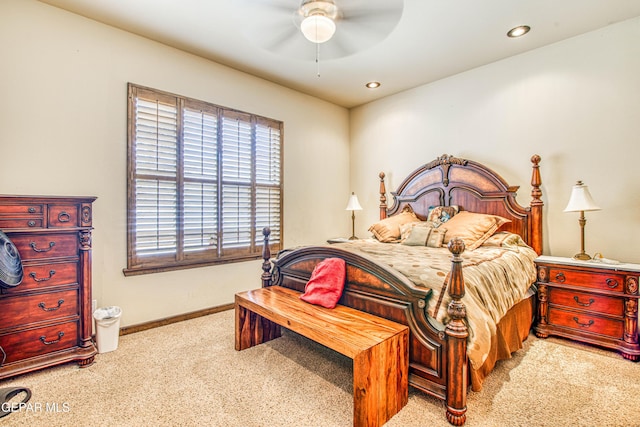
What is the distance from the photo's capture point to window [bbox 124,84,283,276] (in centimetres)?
304

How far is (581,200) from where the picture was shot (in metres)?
2.72

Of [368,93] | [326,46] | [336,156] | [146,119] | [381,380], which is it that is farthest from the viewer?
[336,156]

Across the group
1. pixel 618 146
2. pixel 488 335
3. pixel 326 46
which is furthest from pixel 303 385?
pixel 618 146

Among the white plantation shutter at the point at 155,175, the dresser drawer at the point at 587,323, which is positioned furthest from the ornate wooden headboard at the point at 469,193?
the white plantation shutter at the point at 155,175

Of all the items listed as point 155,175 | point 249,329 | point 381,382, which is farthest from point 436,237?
point 155,175

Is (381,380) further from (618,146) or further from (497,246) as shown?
(618,146)

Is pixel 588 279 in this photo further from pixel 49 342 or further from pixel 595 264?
pixel 49 342

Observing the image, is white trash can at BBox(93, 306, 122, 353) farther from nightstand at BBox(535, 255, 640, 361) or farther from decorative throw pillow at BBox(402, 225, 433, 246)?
nightstand at BBox(535, 255, 640, 361)

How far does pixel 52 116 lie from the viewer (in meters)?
2.61

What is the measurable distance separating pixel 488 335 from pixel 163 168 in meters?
3.21

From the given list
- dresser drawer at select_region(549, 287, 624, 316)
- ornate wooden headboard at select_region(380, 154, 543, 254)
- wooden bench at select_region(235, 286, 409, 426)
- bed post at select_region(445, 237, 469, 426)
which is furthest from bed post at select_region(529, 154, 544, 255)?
wooden bench at select_region(235, 286, 409, 426)

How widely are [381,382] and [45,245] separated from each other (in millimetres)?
2526

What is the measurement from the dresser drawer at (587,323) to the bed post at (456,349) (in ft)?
5.75

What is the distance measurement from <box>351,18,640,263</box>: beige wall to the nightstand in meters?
0.50
